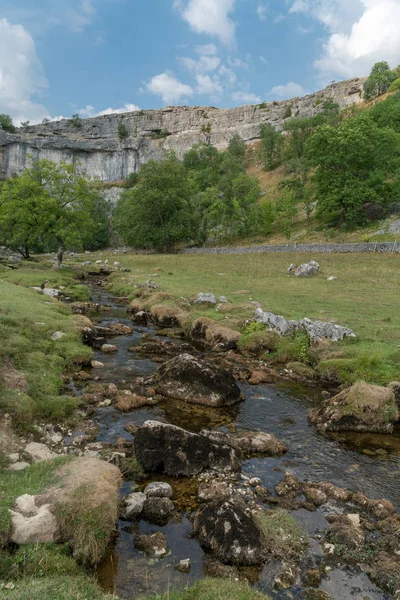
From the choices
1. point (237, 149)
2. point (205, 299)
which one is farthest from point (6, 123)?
point (205, 299)

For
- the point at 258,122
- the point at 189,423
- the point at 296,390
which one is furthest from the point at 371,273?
the point at 258,122

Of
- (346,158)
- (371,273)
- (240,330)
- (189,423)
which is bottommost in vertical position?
(189,423)

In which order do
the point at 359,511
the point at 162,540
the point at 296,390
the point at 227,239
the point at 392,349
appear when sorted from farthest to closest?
1. the point at 227,239
2. the point at 392,349
3. the point at 296,390
4. the point at 359,511
5. the point at 162,540

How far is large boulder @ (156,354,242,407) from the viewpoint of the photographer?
50.3ft

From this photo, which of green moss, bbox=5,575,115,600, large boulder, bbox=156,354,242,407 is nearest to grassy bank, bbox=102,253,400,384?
large boulder, bbox=156,354,242,407

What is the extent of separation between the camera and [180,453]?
35.4ft

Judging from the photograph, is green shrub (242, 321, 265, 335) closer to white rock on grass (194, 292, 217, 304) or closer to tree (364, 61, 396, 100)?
white rock on grass (194, 292, 217, 304)

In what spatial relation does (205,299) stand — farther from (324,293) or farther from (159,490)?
(159,490)

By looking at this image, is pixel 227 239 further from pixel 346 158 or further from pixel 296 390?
pixel 296 390

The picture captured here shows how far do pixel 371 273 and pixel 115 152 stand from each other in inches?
6196

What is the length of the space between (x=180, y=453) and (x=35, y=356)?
30.2 ft

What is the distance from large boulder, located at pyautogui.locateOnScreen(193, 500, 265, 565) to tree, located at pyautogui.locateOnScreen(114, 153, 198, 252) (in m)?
70.6

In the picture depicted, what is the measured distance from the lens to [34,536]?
737cm

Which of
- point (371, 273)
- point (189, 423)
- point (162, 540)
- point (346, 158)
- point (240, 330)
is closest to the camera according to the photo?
point (162, 540)
